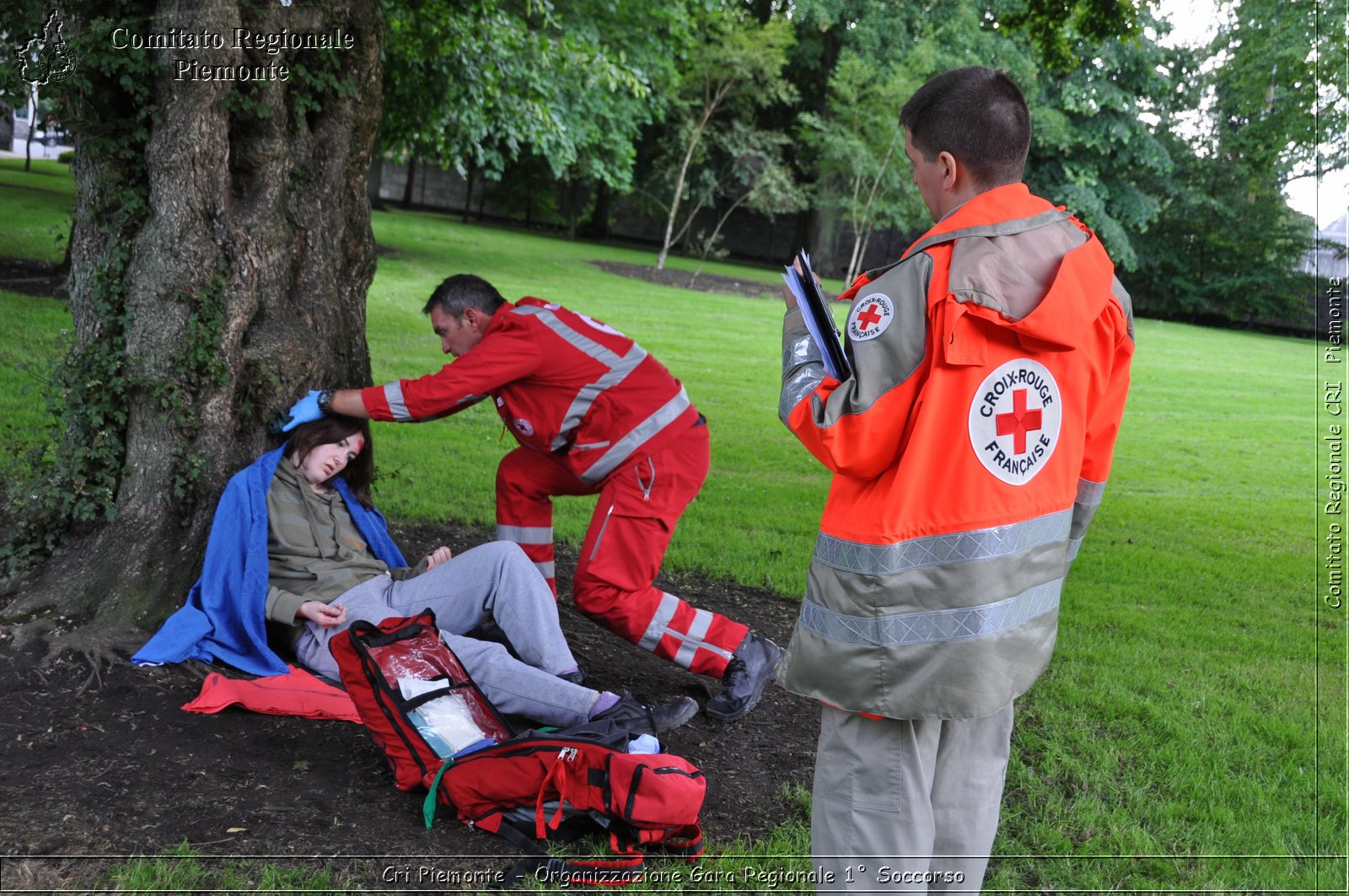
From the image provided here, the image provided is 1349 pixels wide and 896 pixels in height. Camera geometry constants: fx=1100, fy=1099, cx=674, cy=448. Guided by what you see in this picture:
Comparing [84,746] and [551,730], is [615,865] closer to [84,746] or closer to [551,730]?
[551,730]

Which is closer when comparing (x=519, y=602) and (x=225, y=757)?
(x=225, y=757)

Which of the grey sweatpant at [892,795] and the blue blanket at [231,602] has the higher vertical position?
the grey sweatpant at [892,795]

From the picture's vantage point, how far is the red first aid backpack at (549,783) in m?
3.30

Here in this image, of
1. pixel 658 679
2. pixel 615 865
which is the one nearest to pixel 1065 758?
pixel 658 679

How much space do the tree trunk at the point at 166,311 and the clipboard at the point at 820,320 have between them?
116 inches

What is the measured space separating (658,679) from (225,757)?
1.91 metres

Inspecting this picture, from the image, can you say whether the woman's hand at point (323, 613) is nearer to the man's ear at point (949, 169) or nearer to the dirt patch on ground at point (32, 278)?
the man's ear at point (949, 169)

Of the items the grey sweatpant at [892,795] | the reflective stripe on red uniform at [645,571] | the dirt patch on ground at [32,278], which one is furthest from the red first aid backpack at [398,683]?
the dirt patch on ground at [32,278]

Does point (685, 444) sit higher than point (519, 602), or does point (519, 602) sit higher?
point (685, 444)

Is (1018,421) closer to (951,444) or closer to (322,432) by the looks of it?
(951,444)

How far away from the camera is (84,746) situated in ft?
11.8

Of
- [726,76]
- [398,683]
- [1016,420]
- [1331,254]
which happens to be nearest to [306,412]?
[398,683]

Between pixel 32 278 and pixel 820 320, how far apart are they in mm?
12509

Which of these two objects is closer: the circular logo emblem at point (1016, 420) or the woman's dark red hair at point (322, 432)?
the circular logo emblem at point (1016, 420)
